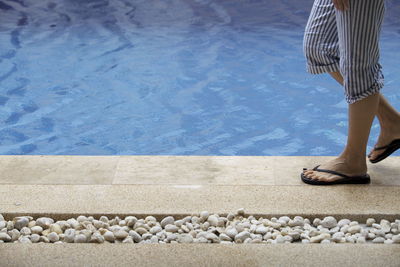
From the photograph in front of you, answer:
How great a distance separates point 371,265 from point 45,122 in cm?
241

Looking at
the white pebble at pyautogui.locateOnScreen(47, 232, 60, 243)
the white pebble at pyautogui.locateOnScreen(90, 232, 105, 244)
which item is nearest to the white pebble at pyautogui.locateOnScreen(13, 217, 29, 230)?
the white pebble at pyautogui.locateOnScreen(47, 232, 60, 243)

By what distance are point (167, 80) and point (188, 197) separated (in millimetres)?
2169

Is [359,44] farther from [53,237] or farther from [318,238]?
[53,237]

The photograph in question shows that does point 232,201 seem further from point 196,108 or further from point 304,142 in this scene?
point 196,108

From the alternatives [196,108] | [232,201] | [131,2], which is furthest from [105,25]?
[232,201]

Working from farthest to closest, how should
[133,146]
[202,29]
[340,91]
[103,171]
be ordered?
[202,29] < [340,91] < [133,146] < [103,171]

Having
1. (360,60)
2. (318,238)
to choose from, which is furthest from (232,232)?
(360,60)

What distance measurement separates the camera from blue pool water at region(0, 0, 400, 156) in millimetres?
3678

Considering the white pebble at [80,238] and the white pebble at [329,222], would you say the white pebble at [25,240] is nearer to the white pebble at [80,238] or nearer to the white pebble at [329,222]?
the white pebble at [80,238]

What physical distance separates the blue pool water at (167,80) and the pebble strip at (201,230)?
134 centimetres

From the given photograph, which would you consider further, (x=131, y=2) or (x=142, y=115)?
(x=131, y=2)

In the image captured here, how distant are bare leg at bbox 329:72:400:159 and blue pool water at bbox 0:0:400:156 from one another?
0.98 metres

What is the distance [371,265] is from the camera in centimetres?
188

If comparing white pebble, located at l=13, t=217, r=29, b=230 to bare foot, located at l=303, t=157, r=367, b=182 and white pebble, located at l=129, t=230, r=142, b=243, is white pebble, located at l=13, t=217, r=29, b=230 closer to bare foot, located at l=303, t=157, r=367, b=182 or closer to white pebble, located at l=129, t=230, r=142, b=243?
white pebble, located at l=129, t=230, r=142, b=243
